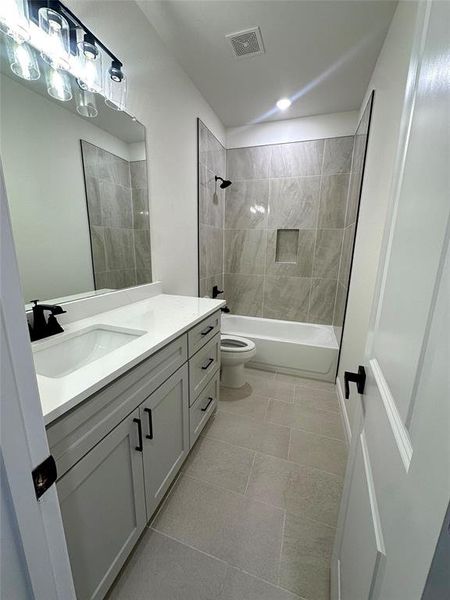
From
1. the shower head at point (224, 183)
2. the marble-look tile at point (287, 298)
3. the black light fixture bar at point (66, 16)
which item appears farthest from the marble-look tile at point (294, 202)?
the black light fixture bar at point (66, 16)

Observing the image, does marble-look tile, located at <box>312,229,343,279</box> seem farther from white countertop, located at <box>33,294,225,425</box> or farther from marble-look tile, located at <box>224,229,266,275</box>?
white countertop, located at <box>33,294,225,425</box>

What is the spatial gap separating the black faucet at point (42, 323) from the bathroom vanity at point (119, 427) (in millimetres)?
46

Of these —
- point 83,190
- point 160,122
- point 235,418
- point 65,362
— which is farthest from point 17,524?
point 160,122

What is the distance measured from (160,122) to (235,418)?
2.27m

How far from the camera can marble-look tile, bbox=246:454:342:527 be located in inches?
50.8

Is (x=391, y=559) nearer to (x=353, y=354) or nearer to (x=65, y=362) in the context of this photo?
(x=65, y=362)

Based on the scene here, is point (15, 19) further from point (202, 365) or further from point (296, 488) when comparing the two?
point (296, 488)

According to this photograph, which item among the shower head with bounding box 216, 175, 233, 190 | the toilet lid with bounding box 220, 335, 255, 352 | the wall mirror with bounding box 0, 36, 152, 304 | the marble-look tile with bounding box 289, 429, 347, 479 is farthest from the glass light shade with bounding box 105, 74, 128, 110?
the marble-look tile with bounding box 289, 429, 347, 479

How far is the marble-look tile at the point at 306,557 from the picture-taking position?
100cm

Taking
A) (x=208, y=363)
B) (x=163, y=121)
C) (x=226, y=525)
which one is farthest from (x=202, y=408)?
(x=163, y=121)

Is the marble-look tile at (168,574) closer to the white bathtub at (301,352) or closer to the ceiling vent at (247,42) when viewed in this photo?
the white bathtub at (301,352)

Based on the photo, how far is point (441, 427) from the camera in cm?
32

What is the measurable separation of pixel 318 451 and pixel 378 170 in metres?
1.86

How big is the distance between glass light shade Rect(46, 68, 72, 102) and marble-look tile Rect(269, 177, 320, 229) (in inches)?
88.3
